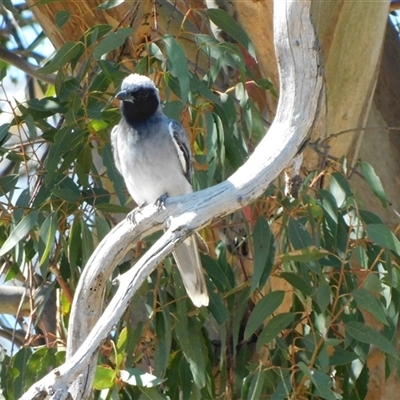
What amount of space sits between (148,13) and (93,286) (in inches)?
64.1

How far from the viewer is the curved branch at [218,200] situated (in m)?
2.36

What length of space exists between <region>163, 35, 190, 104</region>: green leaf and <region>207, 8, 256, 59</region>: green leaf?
352mm

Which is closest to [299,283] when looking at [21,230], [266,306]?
[266,306]

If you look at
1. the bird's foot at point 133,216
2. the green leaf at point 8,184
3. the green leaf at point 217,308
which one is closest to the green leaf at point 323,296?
the green leaf at point 217,308

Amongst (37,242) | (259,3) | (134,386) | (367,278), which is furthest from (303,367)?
(259,3)

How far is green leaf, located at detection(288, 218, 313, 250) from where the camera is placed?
10.1 feet

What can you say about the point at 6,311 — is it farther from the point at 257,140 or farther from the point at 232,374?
the point at 257,140

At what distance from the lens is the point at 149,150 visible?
3.39m

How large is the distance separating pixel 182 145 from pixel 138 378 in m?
0.93

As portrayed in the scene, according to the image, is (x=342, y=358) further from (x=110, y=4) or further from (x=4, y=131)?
(x=110, y=4)

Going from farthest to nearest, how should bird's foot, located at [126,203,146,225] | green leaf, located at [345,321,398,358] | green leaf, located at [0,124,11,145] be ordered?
green leaf, located at [0,124,11,145], green leaf, located at [345,321,398,358], bird's foot, located at [126,203,146,225]

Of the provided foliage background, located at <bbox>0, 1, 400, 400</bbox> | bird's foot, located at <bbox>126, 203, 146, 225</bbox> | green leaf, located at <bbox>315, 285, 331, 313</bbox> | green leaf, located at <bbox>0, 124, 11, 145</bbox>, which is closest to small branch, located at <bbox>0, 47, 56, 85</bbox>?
foliage background, located at <bbox>0, 1, 400, 400</bbox>

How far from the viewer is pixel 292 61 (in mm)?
2695

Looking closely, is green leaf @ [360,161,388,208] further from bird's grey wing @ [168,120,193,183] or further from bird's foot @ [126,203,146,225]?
bird's foot @ [126,203,146,225]
